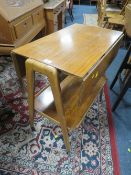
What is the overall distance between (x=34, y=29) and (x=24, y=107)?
1.01 m

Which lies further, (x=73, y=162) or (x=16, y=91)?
(x=16, y=91)

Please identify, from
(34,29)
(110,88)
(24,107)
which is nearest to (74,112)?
(24,107)

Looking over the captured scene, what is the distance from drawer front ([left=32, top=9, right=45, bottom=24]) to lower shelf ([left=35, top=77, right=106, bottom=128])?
1082 millimetres

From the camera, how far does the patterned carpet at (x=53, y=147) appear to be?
4.05 feet

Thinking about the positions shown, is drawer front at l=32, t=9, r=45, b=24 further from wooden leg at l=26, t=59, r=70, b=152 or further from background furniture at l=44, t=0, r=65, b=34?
wooden leg at l=26, t=59, r=70, b=152

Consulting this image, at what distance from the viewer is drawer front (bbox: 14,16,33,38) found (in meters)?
1.61

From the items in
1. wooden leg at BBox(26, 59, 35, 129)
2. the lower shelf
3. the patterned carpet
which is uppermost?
wooden leg at BBox(26, 59, 35, 129)

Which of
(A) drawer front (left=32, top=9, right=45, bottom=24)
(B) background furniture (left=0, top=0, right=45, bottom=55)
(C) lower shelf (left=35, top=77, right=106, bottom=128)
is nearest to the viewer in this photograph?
(C) lower shelf (left=35, top=77, right=106, bottom=128)

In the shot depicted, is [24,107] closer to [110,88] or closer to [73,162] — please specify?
[73,162]

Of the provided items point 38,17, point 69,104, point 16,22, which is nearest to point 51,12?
point 38,17

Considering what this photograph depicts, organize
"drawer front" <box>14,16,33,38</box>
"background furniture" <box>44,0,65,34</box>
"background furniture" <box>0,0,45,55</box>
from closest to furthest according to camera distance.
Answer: "background furniture" <box>0,0,45,55</box> → "drawer front" <box>14,16,33,38</box> → "background furniture" <box>44,0,65,34</box>

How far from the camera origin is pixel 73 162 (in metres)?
1.28

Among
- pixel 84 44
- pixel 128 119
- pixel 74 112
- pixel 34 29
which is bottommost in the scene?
pixel 128 119

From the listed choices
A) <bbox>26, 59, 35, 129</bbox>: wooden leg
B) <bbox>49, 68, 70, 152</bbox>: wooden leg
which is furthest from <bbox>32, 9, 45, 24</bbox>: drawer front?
<bbox>49, 68, 70, 152</bbox>: wooden leg
